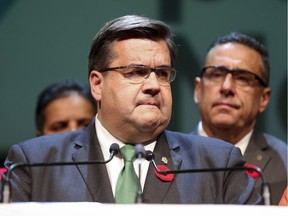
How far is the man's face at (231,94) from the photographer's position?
146 inches

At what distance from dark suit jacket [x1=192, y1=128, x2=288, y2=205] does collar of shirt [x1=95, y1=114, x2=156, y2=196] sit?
101cm

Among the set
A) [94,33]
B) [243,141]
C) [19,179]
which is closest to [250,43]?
[243,141]

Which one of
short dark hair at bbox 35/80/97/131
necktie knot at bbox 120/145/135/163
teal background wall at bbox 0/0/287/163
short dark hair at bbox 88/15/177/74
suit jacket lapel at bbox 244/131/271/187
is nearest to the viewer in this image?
necktie knot at bbox 120/145/135/163

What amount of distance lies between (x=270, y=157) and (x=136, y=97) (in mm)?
1273

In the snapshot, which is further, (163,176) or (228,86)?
(228,86)

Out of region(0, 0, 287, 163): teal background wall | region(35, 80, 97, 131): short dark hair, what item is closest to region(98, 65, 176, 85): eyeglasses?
region(35, 80, 97, 131): short dark hair

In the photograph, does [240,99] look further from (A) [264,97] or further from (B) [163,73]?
(B) [163,73]

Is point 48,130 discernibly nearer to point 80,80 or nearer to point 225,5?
point 80,80

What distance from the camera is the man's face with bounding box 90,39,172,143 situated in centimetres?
273

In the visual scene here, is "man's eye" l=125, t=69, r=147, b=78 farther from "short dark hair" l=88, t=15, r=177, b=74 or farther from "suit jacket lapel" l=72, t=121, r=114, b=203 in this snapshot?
"suit jacket lapel" l=72, t=121, r=114, b=203

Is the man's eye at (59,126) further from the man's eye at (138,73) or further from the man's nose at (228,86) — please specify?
the man's eye at (138,73)

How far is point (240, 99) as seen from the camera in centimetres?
374

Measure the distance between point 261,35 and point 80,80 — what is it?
1.16 meters

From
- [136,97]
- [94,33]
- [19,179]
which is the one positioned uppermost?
[94,33]
